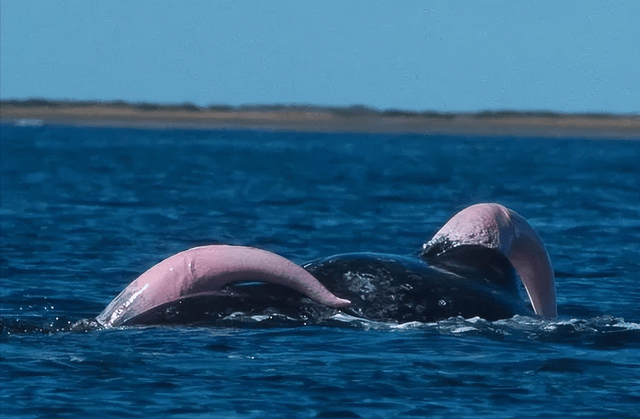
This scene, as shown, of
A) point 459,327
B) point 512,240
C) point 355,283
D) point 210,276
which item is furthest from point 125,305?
point 512,240

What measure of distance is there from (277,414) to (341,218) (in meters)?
16.7

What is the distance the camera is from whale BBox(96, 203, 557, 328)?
376 inches

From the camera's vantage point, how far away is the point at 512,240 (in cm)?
1038

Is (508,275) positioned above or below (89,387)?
above

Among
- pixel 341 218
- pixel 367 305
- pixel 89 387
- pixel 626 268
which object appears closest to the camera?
pixel 89 387

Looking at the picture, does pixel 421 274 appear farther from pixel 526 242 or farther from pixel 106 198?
pixel 106 198

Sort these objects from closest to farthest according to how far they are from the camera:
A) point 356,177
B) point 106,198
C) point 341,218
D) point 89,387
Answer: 1. point 89,387
2. point 341,218
3. point 106,198
4. point 356,177

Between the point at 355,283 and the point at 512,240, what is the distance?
1439 mm

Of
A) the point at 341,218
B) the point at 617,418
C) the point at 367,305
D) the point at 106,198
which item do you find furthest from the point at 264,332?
the point at 106,198

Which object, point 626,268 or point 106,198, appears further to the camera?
point 106,198

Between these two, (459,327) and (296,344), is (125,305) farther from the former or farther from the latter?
(459,327)

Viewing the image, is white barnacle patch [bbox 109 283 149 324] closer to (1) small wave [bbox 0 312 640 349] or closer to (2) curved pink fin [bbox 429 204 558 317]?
(1) small wave [bbox 0 312 640 349]

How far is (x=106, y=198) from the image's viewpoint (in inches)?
1175

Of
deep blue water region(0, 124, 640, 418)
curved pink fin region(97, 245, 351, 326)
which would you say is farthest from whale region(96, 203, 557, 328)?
deep blue water region(0, 124, 640, 418)
